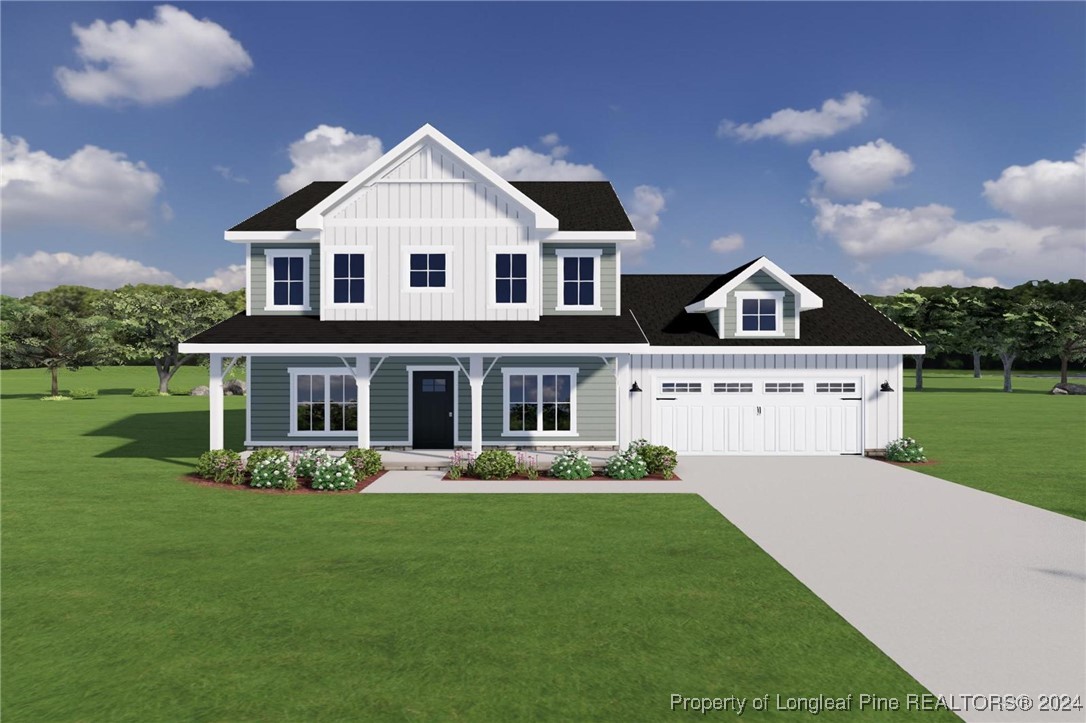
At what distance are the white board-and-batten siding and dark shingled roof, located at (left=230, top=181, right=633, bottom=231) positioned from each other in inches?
182

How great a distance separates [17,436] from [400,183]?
1819 centimetres

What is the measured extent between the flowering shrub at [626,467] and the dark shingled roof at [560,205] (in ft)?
24.0

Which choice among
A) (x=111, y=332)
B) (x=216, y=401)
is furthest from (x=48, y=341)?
(x=216, y=401)

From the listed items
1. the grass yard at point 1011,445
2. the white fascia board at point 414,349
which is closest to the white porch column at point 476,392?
the white fascia board at point 414,349

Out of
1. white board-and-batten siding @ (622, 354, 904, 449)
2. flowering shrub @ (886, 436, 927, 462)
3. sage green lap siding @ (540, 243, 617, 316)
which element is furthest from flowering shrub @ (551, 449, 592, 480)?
flowering shrub @ (886, 436, 927, 462)

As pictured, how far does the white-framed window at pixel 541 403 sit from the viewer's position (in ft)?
65.0

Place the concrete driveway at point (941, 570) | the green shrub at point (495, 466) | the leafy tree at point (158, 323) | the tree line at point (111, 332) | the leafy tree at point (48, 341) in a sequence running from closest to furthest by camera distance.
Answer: the concrete driveway at point (941, 570) < the green shrub at point (495, 466) < the leafy tree at point (48, 341) < the tree line at point (111, 332) < the leafy tree at point (158, 323)

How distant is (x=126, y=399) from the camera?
42656mm

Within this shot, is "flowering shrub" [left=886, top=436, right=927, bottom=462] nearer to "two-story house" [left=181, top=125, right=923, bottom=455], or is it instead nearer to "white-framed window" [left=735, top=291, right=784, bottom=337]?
"two-story house" [left=181, top=125, right=923, bottom=455]

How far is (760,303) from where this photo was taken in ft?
67.7

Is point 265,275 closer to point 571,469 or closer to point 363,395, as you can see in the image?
point 363,395

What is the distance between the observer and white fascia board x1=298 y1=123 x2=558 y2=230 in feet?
61.4

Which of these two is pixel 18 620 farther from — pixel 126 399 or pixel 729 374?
pixel 126 399

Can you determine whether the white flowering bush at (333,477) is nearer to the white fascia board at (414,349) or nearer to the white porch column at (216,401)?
the white fascia board at (414,349)
